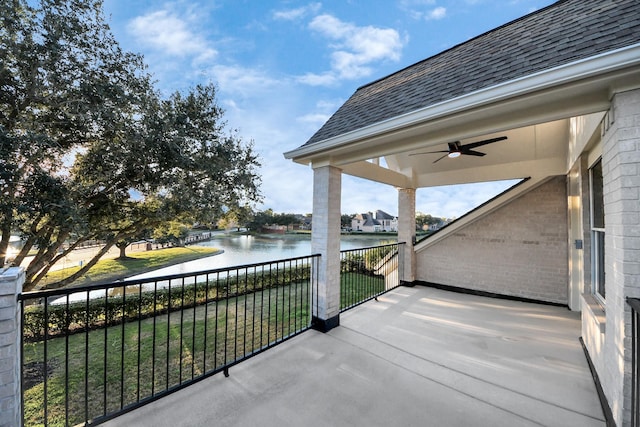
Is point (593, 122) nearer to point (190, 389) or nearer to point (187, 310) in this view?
point (190, 389)

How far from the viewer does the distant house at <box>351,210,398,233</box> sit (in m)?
28.9

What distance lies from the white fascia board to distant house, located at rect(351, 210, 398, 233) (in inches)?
1024

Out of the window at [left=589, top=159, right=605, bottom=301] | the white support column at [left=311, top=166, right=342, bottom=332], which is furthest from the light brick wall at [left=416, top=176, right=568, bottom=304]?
the white support column at [left=311, top=166, right=342, bottom=332]

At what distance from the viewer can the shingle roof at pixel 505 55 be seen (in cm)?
192

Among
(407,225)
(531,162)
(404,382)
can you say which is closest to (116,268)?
(407,225)

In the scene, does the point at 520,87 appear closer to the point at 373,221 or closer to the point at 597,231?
the point at 597,231

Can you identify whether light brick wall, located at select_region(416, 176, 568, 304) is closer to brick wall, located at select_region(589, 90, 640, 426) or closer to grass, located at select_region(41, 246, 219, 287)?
brick wall, located at select_region(589, 90, 640, 426)

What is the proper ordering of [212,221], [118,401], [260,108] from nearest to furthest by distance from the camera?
1. [118,401]
2. [212,221]
3. [260,108]

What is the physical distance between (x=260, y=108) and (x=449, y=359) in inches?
272

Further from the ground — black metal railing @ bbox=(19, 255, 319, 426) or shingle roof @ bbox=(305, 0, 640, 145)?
shingle roof @ bbox=(305, 0, 640, 145)

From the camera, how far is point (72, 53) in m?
4.24

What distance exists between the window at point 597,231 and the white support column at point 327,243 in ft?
9.49

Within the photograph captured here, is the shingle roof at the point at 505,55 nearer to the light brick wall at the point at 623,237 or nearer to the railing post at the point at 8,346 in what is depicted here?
the light brick wall at the point at 623,237

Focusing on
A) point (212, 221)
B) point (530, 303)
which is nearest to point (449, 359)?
point (530, 303)
